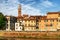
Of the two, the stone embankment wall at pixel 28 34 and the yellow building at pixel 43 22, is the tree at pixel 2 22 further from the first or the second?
the stone embankment wall at pixel 28 34

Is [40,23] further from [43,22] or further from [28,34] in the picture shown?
[28,34]

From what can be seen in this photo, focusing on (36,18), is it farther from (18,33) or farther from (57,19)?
(18,33)

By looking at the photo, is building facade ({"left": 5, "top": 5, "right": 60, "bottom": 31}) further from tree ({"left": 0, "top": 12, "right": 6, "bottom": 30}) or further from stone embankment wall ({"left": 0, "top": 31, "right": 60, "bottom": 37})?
stone embankment wall ({"left": 0, "top": 31, "right": 60, "bottom": 37})

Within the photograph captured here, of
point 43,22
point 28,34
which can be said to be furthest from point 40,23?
point 28,34

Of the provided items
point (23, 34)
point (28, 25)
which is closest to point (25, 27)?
point (28, 25)

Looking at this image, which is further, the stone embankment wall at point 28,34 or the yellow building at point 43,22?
the yellow building at point 43,22

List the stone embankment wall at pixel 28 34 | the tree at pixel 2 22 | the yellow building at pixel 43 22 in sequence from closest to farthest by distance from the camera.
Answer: the stone embankment wall at pixel 28 34
the yellow building at pixel 43 22
the tree at pixel 2 22

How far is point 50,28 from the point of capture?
84.8 m

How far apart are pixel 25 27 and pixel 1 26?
9312 millimetres

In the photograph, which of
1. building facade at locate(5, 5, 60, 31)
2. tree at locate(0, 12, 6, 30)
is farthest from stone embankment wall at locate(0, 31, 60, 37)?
tree at locate(0, 12, 6, 30)

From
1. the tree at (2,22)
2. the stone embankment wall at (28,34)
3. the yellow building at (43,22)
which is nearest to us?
the stone embankment wall at (28,34)

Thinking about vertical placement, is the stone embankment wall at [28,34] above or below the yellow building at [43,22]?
below

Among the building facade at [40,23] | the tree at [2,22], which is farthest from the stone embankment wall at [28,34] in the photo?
the tree at [2,22]

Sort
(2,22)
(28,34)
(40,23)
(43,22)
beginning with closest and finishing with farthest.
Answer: (28,34) → (43,22) → (40,23) → (2,22)
